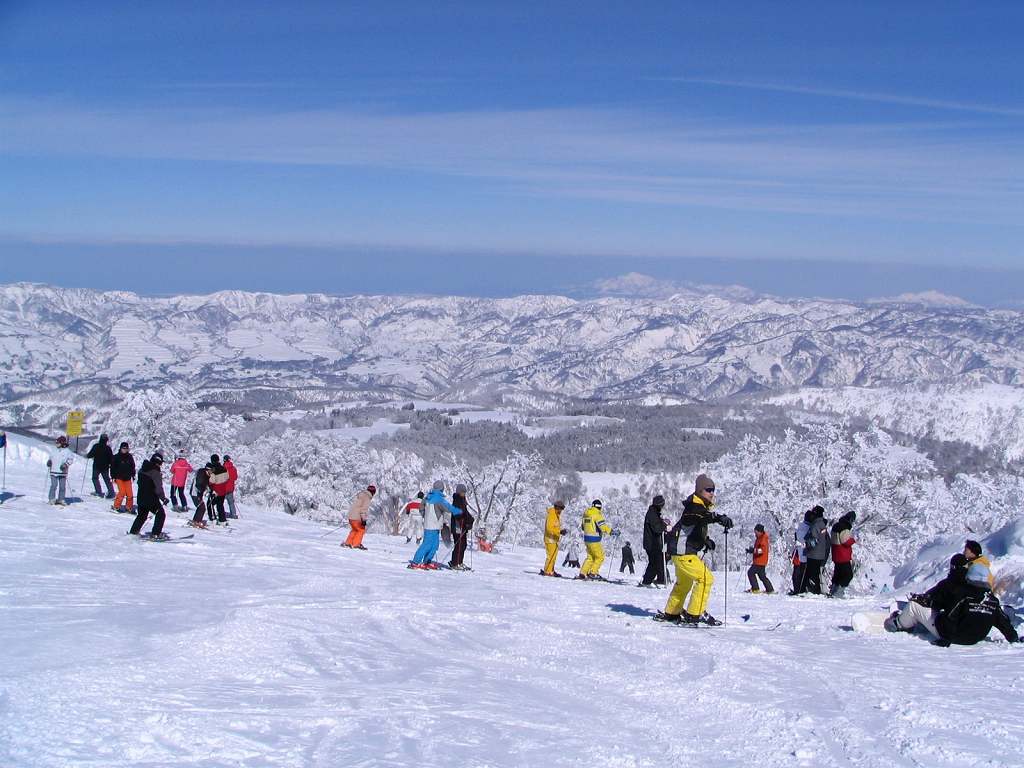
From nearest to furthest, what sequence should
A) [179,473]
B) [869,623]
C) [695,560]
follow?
1. [695,560]
2. [869,623]
3. [179,473]

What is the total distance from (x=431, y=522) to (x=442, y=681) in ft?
33.4

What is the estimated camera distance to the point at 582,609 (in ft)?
45.5

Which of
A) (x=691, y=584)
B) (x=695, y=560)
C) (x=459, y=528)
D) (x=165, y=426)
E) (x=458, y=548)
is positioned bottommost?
(x=458, y=548)

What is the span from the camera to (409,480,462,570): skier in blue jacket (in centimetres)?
1867

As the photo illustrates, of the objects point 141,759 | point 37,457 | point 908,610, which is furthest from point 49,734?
point 37,457

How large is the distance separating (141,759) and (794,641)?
335 inches

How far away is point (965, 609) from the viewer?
11.4 m

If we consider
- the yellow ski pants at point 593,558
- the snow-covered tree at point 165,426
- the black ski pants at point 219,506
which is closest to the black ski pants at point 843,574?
the yellow ski pants at point 593,558

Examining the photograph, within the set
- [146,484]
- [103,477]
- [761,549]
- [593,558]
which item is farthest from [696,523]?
[103,477]

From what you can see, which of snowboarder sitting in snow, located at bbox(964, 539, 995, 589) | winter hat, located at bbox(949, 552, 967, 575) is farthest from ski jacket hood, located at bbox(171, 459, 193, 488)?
snowboarder sitting in snow, located at bbox(964, 539, 995, 589)

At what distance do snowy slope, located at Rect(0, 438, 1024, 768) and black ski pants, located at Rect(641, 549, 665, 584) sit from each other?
3.37 meters

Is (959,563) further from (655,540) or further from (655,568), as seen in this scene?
Answer: (655,568)

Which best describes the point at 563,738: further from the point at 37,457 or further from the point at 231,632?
the point at 37,457

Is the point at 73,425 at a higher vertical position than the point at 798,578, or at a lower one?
higher
